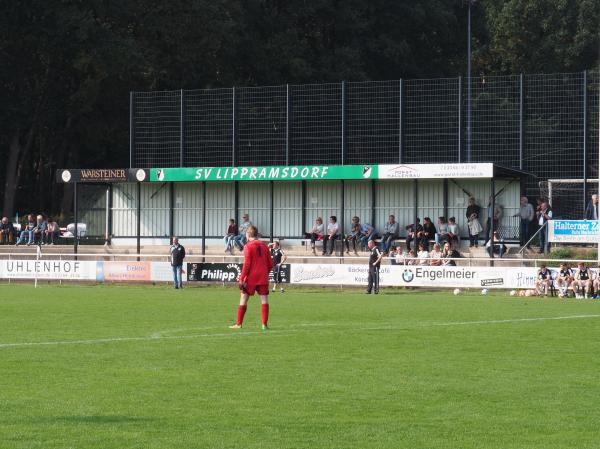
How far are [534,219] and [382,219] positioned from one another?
592 centimetres

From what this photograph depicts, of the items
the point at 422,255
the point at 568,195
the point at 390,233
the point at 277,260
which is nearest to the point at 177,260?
the point at 277,260

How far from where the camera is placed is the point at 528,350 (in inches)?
706

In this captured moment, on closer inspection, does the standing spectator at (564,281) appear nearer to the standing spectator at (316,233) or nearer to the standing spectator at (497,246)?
the standing spectator at (497,246)

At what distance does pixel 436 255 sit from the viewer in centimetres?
4125

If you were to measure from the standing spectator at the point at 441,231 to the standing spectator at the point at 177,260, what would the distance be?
8.87m

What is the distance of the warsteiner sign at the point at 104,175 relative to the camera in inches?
1896

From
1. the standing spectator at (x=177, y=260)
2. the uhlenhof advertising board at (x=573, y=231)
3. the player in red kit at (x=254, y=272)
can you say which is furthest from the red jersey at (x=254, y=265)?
the uhlenhof advertising board at (x=573, y=231)

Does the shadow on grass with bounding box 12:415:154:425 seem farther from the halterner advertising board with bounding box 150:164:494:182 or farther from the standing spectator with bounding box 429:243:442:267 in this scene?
the halterner advertising board with bounding box 150:164:494:182

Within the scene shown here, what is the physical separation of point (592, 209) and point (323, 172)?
9945 millimetres

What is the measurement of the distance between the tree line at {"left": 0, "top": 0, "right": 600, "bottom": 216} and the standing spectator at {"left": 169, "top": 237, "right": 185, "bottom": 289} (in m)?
19.8

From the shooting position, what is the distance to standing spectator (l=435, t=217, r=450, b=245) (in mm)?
42875

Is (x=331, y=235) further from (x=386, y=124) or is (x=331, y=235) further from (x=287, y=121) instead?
(x=287, y=121)

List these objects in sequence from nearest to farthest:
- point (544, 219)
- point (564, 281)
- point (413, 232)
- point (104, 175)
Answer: point (564, 281)
point (544, 219)
point (413, 232)
point (104, 175)

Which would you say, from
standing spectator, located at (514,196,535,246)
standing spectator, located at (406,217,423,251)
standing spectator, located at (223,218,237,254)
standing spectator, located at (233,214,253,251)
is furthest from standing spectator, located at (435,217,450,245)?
standing spectator, located at (223,218,237,254)
